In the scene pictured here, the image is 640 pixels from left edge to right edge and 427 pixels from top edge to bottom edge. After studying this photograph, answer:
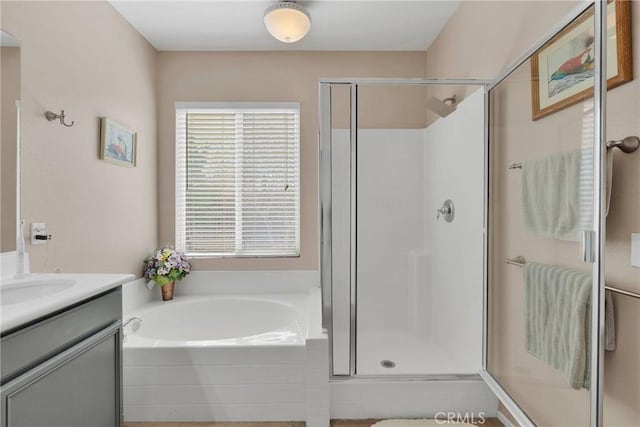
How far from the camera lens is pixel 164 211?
3.00 m

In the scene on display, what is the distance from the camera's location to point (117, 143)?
2.36 m

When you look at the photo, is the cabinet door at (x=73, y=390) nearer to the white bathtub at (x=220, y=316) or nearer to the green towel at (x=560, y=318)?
the white bathtub at (x=220, y=316)

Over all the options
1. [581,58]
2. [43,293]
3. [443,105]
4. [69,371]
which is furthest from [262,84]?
[69,371]

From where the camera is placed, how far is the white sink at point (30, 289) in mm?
1338

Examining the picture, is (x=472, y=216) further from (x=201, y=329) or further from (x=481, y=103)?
(x=201, y=329)

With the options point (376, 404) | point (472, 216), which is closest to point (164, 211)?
point (376, 404)

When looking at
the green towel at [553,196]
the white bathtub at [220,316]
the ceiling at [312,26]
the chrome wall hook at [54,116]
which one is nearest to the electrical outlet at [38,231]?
the chrome wall hook at [54,116]

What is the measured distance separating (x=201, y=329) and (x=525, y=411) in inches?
86.5

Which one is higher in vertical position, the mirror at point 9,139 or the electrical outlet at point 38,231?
the mirror at point 9,139

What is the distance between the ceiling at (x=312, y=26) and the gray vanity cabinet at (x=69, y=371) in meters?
1.98

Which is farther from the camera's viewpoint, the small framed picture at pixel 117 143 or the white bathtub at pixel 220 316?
the white bathtub at pixel 220 316

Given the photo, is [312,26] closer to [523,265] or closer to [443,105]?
[443,105]

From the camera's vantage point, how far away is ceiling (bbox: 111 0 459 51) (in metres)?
2.35

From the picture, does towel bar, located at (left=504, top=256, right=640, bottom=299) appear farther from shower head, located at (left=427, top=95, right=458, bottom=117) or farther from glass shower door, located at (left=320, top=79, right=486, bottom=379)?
shower head, located at (left=427, top=95, right=458, bottom=117)
